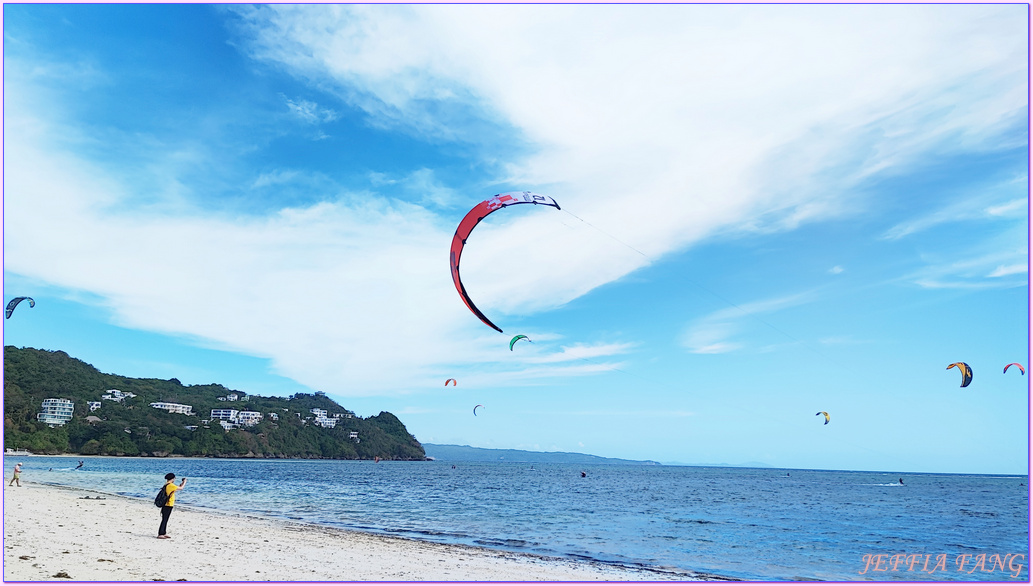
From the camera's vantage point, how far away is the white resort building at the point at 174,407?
119 meters

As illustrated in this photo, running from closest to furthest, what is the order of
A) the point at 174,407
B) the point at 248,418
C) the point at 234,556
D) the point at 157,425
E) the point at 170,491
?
the point at 234,556
the point at 170,491
the point at 157,425
the point at 174,407
the point at 248,418

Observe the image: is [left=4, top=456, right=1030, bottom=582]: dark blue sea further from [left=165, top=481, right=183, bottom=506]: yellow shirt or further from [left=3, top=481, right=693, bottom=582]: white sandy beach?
[left=165, top=481, right=183, bottom=506]: yellow shirt

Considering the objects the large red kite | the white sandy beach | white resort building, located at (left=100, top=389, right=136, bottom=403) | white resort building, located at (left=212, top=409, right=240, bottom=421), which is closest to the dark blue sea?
the white sandy beach

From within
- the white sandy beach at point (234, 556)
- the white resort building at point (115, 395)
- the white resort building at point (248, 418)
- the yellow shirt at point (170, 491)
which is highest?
the white resort building at point (115, 395)

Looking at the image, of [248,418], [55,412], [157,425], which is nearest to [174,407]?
[248,418]

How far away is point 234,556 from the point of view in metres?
10.3

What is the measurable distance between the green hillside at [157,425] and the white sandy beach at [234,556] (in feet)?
282

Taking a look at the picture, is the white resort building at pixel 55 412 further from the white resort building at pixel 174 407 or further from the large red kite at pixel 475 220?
the large red kite at pixel 475 220

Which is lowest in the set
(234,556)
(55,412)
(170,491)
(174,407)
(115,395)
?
(234,556)

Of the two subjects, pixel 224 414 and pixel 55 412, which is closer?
pixel 55 412

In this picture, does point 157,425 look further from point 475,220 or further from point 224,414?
point 475,220

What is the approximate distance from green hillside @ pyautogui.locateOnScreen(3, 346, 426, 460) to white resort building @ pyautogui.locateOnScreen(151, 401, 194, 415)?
6.25ft

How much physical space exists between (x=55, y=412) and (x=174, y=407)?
98.2 ft

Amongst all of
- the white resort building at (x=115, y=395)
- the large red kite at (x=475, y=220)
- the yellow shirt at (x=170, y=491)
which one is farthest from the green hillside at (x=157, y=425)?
the large red kite at (x=475, y=220)
